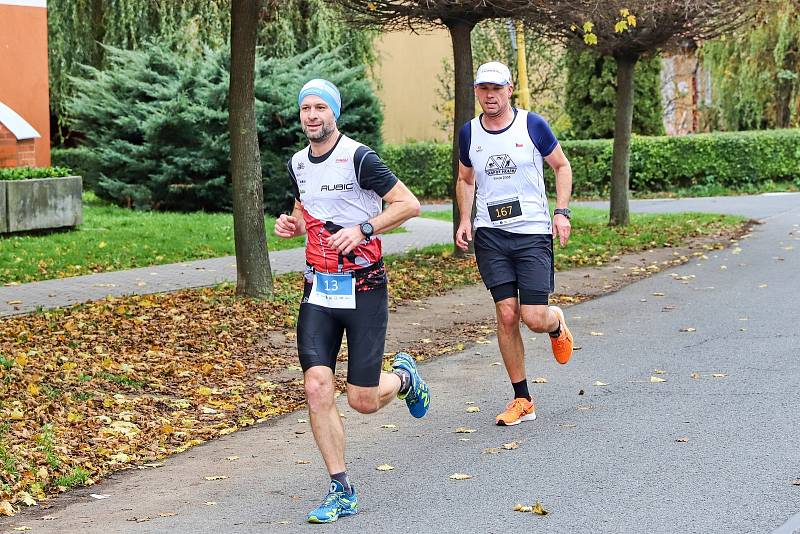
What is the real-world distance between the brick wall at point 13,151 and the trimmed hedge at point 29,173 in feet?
3.02

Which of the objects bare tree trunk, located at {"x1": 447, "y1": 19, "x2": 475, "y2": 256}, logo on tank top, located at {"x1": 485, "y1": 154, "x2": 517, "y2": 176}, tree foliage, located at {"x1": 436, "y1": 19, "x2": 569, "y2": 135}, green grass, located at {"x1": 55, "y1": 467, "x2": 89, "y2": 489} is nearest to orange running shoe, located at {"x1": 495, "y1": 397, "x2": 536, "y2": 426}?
logo on tank top, located at {"x1": 485, "y1": 154, "x2": 517, "y2": 176}

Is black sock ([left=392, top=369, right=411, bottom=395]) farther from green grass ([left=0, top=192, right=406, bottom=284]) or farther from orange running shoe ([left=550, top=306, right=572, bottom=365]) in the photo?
green grass ([left=0, top=192, right=406, bottom=284])

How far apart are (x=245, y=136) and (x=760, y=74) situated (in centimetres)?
2525

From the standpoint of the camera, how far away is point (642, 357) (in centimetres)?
893

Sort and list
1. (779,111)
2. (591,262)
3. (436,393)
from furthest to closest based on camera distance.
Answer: (779,111), (591,262), (436,393)

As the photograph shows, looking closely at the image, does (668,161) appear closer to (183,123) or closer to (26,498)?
(183,123)

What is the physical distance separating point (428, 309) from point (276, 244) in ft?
17.9

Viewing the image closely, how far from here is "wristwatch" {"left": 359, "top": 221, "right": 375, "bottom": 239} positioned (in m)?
5.34

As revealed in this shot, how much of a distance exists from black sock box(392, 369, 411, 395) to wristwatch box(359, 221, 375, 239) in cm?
96

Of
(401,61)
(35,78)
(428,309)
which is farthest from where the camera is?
(401,61)

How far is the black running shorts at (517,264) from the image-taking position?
269 inches

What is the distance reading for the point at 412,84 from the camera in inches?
1636

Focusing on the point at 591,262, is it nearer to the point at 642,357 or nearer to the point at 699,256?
the point at 699,256

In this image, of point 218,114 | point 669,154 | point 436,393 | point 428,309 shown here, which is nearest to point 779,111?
point 669,154
